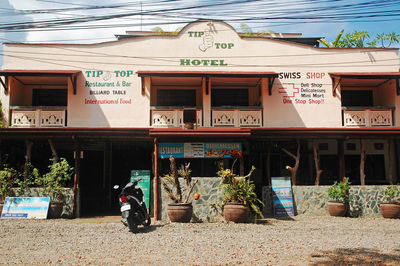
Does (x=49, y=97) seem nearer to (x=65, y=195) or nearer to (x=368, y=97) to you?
(x=65, y=195)

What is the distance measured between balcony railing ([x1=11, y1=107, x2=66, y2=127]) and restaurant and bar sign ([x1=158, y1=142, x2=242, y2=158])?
14.8 ft

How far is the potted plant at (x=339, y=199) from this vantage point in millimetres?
12852

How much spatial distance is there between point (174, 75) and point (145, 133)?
2.84 meters

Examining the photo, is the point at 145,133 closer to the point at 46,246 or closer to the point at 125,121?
the point at 125,121

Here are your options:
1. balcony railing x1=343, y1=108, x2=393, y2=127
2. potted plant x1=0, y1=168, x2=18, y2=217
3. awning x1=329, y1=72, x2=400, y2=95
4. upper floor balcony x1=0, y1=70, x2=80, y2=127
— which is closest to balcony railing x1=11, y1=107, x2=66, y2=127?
upper floor balcony x1=0, y1=70, x2=80, y2=127

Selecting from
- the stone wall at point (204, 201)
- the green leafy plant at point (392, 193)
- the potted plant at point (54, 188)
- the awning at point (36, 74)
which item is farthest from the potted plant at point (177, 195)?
the green leafy plant at point (392, 193)

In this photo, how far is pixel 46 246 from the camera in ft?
26.2

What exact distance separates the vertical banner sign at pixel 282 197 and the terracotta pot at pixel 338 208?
4.75 ft

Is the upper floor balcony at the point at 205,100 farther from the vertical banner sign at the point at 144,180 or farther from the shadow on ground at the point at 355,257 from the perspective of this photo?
the shadow on ground at the point at 355,257

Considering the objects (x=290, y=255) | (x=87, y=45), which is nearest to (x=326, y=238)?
(x=290, y=255)

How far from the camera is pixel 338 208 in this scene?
506 inches

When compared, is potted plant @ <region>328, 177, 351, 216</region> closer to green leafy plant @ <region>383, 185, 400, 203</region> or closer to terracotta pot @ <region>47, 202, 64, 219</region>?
green leafy plant @ <region>383, 185, 400, 203</region>

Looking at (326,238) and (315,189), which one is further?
(315,189)

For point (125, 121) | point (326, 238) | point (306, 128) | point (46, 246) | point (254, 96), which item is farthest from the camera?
point (254, 96)
